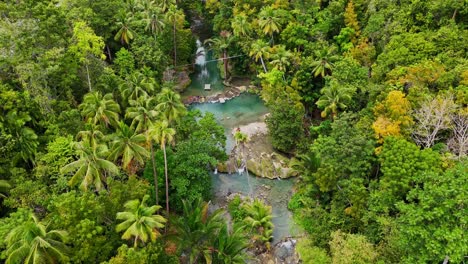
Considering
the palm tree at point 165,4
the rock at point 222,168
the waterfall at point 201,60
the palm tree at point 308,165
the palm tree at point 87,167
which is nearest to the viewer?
the palm tree at point 87,167

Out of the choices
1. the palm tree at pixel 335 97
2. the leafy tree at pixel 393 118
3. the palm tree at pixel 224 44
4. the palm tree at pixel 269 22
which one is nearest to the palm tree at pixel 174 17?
the palm tree at pixel 224 44

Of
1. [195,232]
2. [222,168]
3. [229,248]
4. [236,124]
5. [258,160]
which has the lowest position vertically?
[222,168]

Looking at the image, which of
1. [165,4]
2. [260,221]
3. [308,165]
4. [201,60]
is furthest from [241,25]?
[260,221]

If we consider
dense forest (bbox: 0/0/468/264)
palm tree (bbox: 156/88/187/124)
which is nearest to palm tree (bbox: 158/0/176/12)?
dense forest (bbox: 0/0/468/264)

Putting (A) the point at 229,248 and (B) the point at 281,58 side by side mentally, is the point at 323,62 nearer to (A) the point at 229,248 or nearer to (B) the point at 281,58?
(B) the point at 281,58

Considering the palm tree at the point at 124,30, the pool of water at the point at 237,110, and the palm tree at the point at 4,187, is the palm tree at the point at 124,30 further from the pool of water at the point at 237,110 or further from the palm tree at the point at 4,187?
the palm tree at the point at 4,187

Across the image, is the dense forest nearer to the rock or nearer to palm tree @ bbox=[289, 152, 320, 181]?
palm tree @ bbox=[289, 152, 320, 181]

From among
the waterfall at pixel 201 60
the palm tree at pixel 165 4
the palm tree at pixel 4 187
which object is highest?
the palm tree at pixel 165 4

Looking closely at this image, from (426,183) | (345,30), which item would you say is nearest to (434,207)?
(426,183)

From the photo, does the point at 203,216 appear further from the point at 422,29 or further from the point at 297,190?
the point at 422,29
